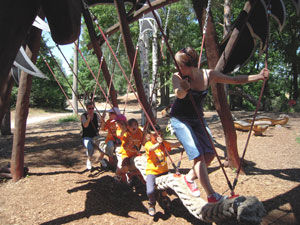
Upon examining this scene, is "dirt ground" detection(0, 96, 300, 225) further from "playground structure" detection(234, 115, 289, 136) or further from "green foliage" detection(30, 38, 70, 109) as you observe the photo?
"green foliage" detection(30, 38, 70, 109)

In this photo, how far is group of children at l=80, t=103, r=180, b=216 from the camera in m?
3.00

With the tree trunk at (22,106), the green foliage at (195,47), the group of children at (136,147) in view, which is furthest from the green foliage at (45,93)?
the group of children at (136,147)

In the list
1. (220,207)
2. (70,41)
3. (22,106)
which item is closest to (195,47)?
(22,106)

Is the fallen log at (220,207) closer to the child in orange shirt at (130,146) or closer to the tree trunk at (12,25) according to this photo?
the child in orange shirt at (130,146)

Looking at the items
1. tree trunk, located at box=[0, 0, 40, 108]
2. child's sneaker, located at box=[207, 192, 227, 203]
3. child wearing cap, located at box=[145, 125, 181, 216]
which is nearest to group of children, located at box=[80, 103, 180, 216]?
child wearing cap, located at box=[145, 125, 181, 216]

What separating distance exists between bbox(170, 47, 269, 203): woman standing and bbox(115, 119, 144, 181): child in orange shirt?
1336 mm

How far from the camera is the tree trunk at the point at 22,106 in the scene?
3768 mm

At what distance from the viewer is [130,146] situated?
150 inches

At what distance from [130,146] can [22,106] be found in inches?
77.7

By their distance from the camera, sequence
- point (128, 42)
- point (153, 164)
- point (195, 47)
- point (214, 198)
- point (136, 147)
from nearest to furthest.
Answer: point (214, 198) < point (153, 164) < point (128, 42) < point (136, 147) < point (195, 47)

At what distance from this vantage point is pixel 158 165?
10.1ft

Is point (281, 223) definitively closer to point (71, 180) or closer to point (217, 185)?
point (217, 185)

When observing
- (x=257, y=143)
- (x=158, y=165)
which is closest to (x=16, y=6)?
(x=158, y=165)

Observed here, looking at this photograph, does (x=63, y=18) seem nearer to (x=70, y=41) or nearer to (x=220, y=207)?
(x=70, y=41)
